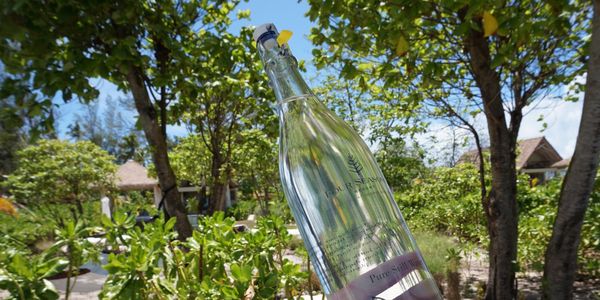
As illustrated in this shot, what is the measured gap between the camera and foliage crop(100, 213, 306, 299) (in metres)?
0.70

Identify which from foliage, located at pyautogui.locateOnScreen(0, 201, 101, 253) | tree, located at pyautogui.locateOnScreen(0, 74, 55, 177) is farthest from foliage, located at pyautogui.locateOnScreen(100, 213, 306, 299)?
foliage, located at pyautogui.locateOnScreen(0, 201, 101, 253)

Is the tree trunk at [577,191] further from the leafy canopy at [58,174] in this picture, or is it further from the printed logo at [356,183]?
the leafy canopy at [58,174]

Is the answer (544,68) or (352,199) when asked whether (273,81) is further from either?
(544,68)

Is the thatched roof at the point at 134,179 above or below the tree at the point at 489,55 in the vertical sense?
above

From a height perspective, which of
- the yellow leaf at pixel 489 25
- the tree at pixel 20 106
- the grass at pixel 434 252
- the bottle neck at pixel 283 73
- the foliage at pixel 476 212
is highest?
the yellow leaf at pixel 489 25

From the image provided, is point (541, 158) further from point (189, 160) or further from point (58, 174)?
point (58, 174)

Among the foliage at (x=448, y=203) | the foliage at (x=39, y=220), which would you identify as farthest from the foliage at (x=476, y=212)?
the foliage at (x=39, y=220)

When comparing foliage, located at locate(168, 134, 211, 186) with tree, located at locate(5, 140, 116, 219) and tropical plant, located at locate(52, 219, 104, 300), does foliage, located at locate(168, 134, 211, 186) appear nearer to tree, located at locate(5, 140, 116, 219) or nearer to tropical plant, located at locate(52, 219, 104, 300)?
tree, located at locate(5, 140, 116, 219)

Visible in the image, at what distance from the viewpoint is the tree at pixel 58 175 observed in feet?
35.7

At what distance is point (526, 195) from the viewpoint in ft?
26.4

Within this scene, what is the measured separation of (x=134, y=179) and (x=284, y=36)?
22.2m

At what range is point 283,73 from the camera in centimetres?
68

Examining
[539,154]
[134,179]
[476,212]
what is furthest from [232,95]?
[539,154]

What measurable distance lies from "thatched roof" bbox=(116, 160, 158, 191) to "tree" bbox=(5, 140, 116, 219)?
7.34m
